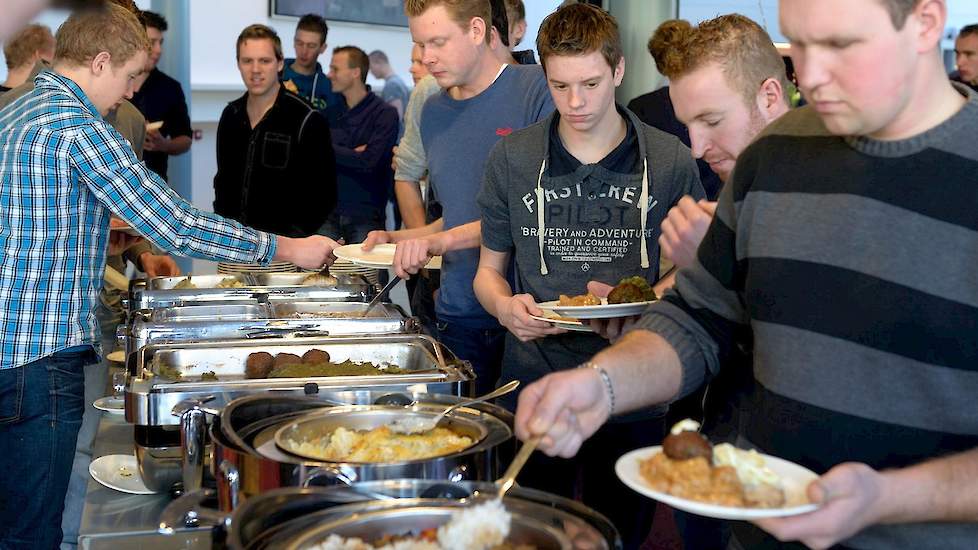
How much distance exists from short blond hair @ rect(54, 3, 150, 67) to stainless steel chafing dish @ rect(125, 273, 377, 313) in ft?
1.89

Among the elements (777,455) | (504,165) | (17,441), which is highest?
(504,165)

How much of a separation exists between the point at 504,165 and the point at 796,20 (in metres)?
1.10

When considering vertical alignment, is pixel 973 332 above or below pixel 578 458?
above

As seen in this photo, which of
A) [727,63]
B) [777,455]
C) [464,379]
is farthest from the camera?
[464,379]

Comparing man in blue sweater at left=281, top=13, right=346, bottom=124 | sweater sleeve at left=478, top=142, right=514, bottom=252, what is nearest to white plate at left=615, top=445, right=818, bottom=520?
sweater sleeve at left=478, top=142, right=514, bottom=252

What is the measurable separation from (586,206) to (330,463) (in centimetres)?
96

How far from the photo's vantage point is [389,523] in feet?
3.78

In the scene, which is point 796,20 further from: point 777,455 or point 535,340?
point 535,340

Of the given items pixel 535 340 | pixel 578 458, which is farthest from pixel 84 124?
pixel 578 458

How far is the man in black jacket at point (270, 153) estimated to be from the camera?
4.07m

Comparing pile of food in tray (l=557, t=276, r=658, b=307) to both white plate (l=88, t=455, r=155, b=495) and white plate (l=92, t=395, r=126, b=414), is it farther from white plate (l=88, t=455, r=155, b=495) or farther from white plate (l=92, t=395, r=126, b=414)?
white plate (l=92, t=395, r=126, b=414)

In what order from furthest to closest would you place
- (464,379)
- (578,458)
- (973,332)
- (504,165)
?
1. (504,165)
2. (578,458)
3. (464,379)
4. (973,332)

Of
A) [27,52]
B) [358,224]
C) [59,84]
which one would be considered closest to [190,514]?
[59,84]

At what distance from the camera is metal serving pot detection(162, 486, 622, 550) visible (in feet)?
3.61
